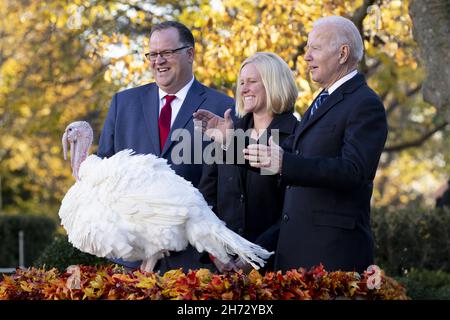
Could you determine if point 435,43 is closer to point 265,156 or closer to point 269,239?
point 269,239

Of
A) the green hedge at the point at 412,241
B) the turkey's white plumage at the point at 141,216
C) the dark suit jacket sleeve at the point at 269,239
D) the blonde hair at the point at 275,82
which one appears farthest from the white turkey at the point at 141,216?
the green hedge at the point at 412,241

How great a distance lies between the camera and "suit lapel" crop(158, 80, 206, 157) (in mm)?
5344

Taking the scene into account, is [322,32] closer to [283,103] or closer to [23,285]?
[283,103]

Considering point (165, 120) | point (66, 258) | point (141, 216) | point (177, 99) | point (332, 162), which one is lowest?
point (66, 258)

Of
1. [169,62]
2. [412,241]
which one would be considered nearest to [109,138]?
[169,62]

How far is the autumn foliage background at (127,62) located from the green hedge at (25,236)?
68.2 inches

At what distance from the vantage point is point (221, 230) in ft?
15.0

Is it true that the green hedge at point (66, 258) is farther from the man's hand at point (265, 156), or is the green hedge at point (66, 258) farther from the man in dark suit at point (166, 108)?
the man's hand at point (265, 156)

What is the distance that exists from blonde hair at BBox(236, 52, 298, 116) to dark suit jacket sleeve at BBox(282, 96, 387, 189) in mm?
692

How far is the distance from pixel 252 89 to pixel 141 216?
1062mm

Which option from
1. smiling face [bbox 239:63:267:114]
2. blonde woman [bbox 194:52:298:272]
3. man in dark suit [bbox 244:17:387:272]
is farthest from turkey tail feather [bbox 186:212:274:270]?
smiling face [bbox 239:63:267:114]

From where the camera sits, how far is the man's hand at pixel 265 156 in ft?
13.8

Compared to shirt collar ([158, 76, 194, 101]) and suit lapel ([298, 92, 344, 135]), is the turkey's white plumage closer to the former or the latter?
suit lapel ([298, 92, 344, 135])

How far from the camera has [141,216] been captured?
4.52 metres
